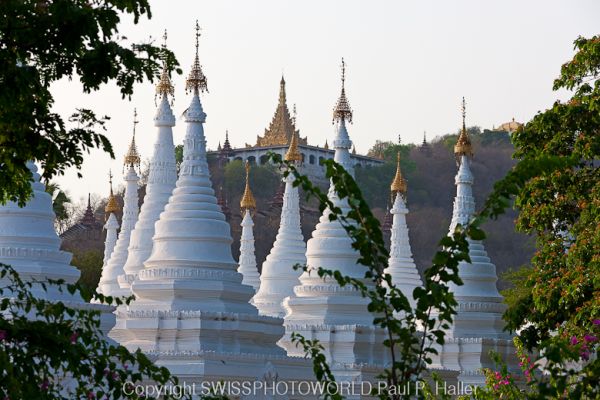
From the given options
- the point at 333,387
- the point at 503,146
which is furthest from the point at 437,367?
the point at 503,146

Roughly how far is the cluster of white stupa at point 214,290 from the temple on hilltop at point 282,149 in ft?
132

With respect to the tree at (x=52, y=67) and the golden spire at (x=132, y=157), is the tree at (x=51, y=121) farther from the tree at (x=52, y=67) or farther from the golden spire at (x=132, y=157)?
the golden spire at (x=132, y=157)

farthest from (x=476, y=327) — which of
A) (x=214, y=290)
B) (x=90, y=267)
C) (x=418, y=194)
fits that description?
(x=418, y=194)

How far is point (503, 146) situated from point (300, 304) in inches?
3385

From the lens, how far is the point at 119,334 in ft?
89.4

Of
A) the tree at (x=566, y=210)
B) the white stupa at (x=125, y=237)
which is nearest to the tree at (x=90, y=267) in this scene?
the white stupa at (x=125, y=237)

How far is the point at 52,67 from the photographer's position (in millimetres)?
12078

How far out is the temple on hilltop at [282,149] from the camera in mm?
83438

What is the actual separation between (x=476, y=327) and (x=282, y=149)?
4891 centimetres

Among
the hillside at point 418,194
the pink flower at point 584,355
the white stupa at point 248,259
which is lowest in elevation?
the pink flower at point 584,355

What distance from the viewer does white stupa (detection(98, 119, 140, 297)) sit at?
113 ft

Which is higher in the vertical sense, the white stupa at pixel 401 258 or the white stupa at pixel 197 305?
the white stupa at pixel 401 258

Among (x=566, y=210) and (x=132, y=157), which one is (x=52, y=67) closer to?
(x=566, y=210)

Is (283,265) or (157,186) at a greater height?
(157,186)
